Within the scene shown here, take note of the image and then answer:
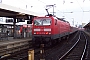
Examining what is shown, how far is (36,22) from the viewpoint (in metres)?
21.2

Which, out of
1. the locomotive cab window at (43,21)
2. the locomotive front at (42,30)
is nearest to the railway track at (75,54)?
the locomotive front at (42,30)

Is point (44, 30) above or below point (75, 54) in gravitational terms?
above

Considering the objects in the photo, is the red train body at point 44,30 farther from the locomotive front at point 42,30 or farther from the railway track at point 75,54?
the railway track at point 75,54

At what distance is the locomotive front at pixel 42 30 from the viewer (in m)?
20.2

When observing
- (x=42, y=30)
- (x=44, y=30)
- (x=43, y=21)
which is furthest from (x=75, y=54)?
(x=43, y=21)

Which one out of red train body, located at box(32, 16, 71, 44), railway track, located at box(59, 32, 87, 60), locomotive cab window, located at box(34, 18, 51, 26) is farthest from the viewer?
locomotive cab window, located at box(34, 18, 51, 26)

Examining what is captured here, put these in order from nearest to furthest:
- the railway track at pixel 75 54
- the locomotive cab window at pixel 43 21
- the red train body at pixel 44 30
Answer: the railway track at pixel 75 54 → the red train body at pixel 44 30 → the locomotive cab window at pixel 43 21

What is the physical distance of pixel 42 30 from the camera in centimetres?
2052

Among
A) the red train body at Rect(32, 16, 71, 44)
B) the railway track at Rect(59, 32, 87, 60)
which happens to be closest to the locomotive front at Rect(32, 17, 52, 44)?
the red train body at Rect(32, 16, 71, 44)

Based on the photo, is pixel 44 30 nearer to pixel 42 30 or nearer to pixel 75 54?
pixel 42 30

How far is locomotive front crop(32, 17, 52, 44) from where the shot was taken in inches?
797

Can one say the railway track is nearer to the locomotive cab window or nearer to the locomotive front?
the locomotive front

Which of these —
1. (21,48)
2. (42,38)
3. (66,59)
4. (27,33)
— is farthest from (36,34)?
(27,33)

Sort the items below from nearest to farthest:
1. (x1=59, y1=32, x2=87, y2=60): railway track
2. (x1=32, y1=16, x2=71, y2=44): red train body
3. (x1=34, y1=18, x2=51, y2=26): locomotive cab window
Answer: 1. (x1=59, y1=32, x2=87, y2=60): railway track
2. (x1=32, y1=16, x2=71, y2=44): red train body
3. (x1=34, y1=18, x2=51, y2=26): locomotive cab window
